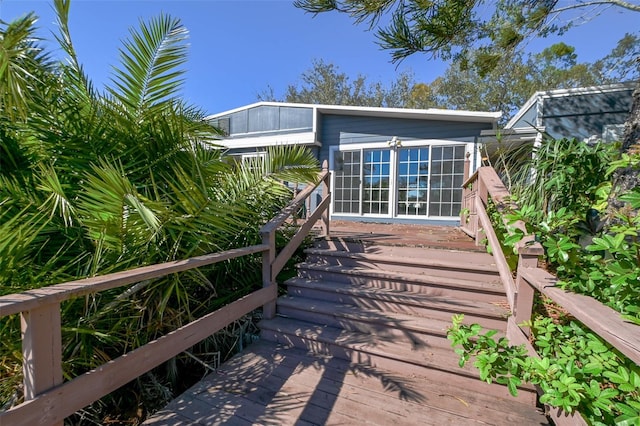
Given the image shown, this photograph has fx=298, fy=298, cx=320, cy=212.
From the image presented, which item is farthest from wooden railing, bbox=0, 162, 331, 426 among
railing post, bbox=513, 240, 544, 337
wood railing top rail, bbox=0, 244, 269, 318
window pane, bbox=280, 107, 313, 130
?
window pane, bbox=280, 107, 313, 130

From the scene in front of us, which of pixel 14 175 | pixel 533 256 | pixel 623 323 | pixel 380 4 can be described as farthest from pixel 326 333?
pixel 380 4

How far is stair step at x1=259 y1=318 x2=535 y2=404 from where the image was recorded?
2164 millimetres

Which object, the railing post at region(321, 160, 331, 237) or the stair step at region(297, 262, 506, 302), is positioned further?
the railing post at region(321, 160, 331, 237)

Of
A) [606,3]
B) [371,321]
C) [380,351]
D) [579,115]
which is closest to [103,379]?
[380,351]

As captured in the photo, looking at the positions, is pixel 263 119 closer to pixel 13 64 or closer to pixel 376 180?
pixel 376 180

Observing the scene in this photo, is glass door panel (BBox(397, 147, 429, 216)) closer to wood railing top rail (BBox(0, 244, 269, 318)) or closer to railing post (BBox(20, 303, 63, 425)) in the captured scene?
wood railing top rail (BBox(0, 244, 269, 318))

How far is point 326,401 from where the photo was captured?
2.03m

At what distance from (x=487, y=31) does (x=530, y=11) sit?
1.70 feet

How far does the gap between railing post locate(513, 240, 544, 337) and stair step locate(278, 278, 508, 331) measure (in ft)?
1.44

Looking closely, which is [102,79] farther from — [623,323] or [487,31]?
[487,31]

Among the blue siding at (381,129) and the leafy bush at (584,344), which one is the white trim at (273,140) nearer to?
the blue siding at (381,129)

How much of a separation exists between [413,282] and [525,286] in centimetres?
113

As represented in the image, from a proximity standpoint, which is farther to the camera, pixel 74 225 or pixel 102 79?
pixel 102 79

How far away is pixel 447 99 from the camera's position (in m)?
22.2
